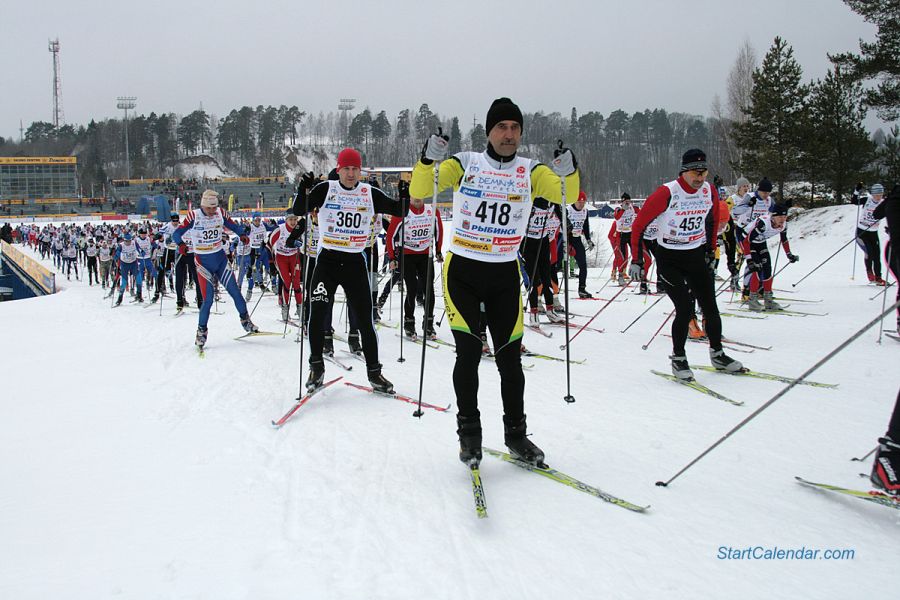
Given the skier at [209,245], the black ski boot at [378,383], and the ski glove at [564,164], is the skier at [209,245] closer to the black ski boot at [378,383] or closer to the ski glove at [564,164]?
the black ski boot at [378,383]

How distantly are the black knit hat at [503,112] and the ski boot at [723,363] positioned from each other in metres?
3.90

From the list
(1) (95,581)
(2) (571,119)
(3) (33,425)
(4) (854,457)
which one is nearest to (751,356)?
(4) (854,457)

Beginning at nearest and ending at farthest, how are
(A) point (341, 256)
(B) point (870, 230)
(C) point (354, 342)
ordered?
(A) point (341, 256)
(C) point (354, 342)
(B) point (870, 230)

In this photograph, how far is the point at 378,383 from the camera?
548 centimetres

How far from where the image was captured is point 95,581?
256 centimetres

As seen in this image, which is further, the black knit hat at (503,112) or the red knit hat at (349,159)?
the red knit hat at (349,159)

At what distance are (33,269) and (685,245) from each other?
33.3 meters

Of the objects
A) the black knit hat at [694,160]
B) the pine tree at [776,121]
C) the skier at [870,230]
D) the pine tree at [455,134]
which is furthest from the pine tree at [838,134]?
the pine tree at [455,134]

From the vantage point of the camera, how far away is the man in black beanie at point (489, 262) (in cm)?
352

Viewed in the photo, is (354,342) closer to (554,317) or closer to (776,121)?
(554,317)

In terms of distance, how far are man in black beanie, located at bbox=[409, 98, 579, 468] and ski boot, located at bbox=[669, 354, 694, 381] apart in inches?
111

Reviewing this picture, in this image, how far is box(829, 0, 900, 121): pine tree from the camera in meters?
21.3

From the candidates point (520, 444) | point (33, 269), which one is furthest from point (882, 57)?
point (33, 269)

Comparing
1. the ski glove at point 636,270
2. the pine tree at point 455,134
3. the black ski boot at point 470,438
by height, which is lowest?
the black ski boot at point 470,438
